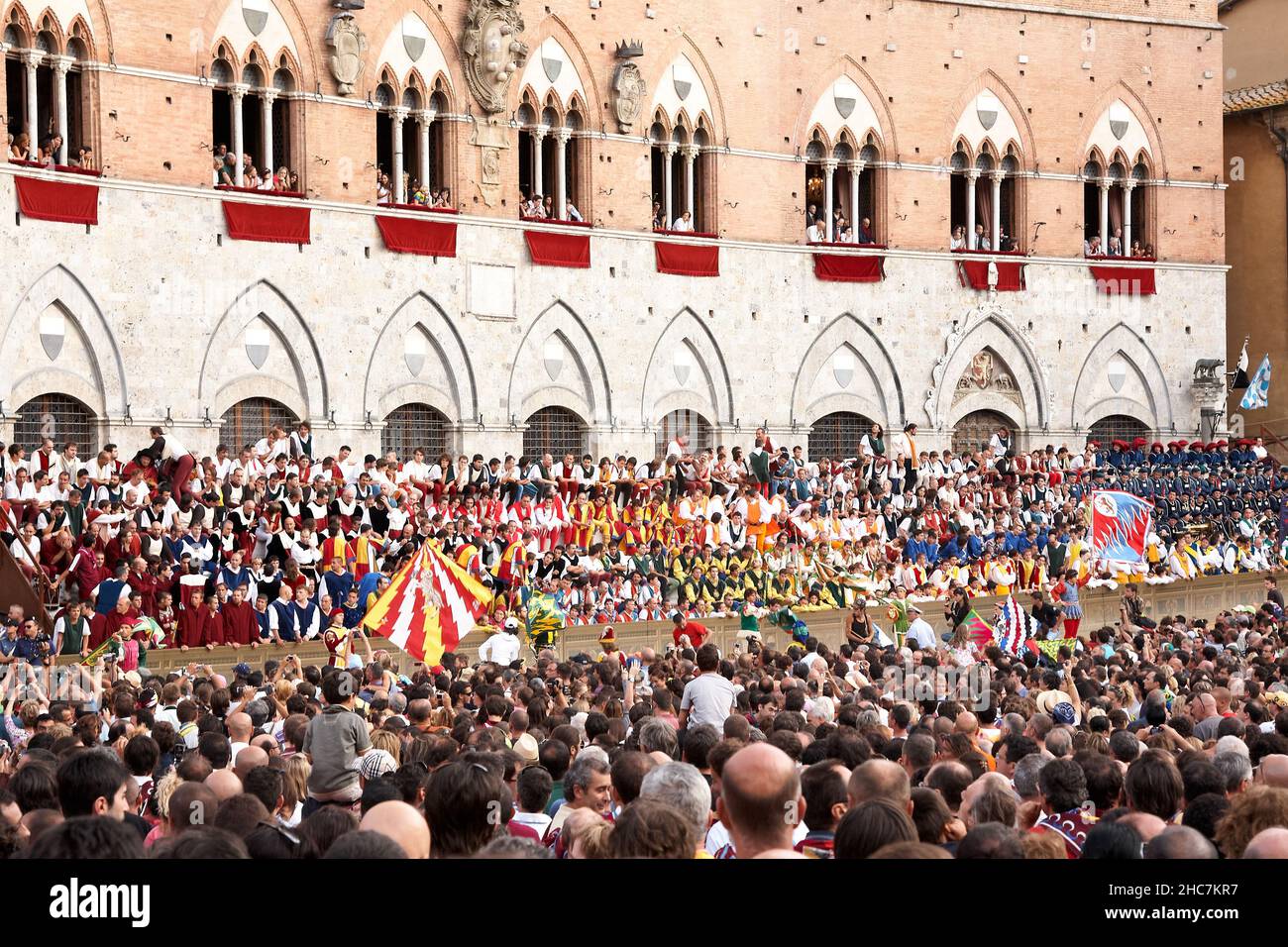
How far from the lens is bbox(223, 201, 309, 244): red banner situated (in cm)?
3341

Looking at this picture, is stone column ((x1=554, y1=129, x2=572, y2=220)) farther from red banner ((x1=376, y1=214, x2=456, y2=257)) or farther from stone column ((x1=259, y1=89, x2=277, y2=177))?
stone column ((x1=259, y1=89, x2=277, y2=177))

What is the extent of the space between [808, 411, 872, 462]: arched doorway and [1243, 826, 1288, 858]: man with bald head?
36.2m

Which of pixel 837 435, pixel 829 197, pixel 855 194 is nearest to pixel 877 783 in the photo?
pixel 837 435

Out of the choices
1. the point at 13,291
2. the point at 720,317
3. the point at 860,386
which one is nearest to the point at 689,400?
the point at 720,317

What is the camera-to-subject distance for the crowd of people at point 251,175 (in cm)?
3362

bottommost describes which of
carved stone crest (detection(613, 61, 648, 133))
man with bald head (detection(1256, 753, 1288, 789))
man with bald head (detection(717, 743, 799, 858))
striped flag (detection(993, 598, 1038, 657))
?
striped flag (detection(993, 598, 1038, 657))

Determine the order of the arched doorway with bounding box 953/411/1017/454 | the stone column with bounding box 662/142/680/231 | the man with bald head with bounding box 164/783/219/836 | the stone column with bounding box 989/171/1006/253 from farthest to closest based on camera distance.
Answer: the stone column with bounding box 989/171/1006/253 → the arched doorway with bounding box 953/411/1017/454 → the stone column with bounding box 662/142/680/231 → the man with bald head with bounding box 164/783/219/836

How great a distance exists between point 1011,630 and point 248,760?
17.8 metres

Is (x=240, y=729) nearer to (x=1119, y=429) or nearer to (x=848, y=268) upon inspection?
(x=848, y=268)

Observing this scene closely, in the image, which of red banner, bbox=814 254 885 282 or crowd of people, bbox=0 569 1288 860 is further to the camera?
red banner, bbox=814 254 885 282

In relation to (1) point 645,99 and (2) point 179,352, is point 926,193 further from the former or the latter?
(2) point 179,352

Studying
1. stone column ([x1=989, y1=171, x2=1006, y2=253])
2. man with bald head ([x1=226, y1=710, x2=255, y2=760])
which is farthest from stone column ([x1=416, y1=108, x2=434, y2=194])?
man with bald head ([x1=226, y1=710, x2=255, y2=760])

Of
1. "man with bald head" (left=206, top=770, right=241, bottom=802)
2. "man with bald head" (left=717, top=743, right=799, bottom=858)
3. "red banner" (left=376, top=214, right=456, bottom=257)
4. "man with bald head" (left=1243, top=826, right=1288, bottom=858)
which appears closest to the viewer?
"man with bald head" (left=1243, top=826, right=1288, bottom=858)

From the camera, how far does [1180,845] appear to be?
6.55 metres
